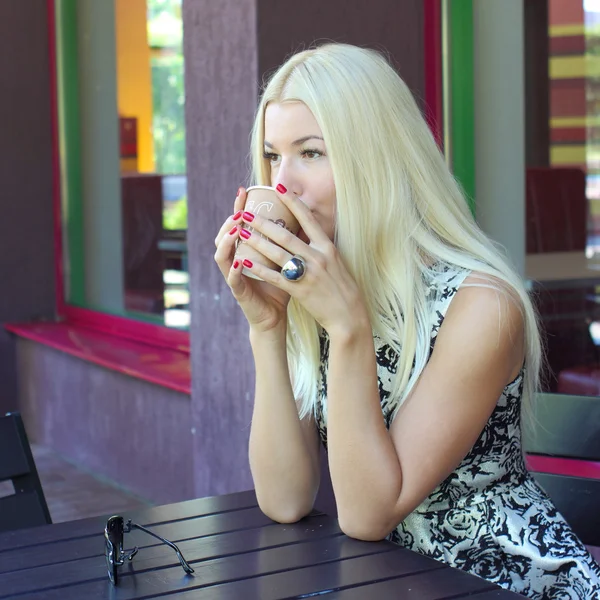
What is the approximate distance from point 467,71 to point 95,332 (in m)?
2.97

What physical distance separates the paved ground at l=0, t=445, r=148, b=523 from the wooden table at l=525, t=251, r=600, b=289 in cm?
202

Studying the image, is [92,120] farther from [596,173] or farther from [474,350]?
[474,350]

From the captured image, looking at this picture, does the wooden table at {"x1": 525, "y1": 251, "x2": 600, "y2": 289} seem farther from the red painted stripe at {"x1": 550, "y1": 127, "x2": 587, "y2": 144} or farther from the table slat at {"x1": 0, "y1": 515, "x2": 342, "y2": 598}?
the table slat at {"x1": 0, "y1": 515, "x2": 342, "y2": 598}

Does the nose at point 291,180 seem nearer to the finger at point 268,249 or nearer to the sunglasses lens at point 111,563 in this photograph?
the finger at point 268,249

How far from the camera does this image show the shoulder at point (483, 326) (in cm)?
187

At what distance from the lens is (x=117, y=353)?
540 centimetres

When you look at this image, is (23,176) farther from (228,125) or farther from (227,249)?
(227,249)

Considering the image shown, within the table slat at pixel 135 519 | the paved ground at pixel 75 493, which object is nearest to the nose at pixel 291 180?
the table slat at pixel 135 519

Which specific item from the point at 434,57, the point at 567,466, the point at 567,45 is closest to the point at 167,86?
the point at 434,57

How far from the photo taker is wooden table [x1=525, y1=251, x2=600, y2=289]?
376cm

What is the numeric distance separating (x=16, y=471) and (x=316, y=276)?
3.21 feet

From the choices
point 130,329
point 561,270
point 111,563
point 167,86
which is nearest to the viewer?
point 111,563

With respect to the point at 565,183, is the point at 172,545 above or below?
below

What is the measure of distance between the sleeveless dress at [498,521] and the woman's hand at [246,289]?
8.5 inches
